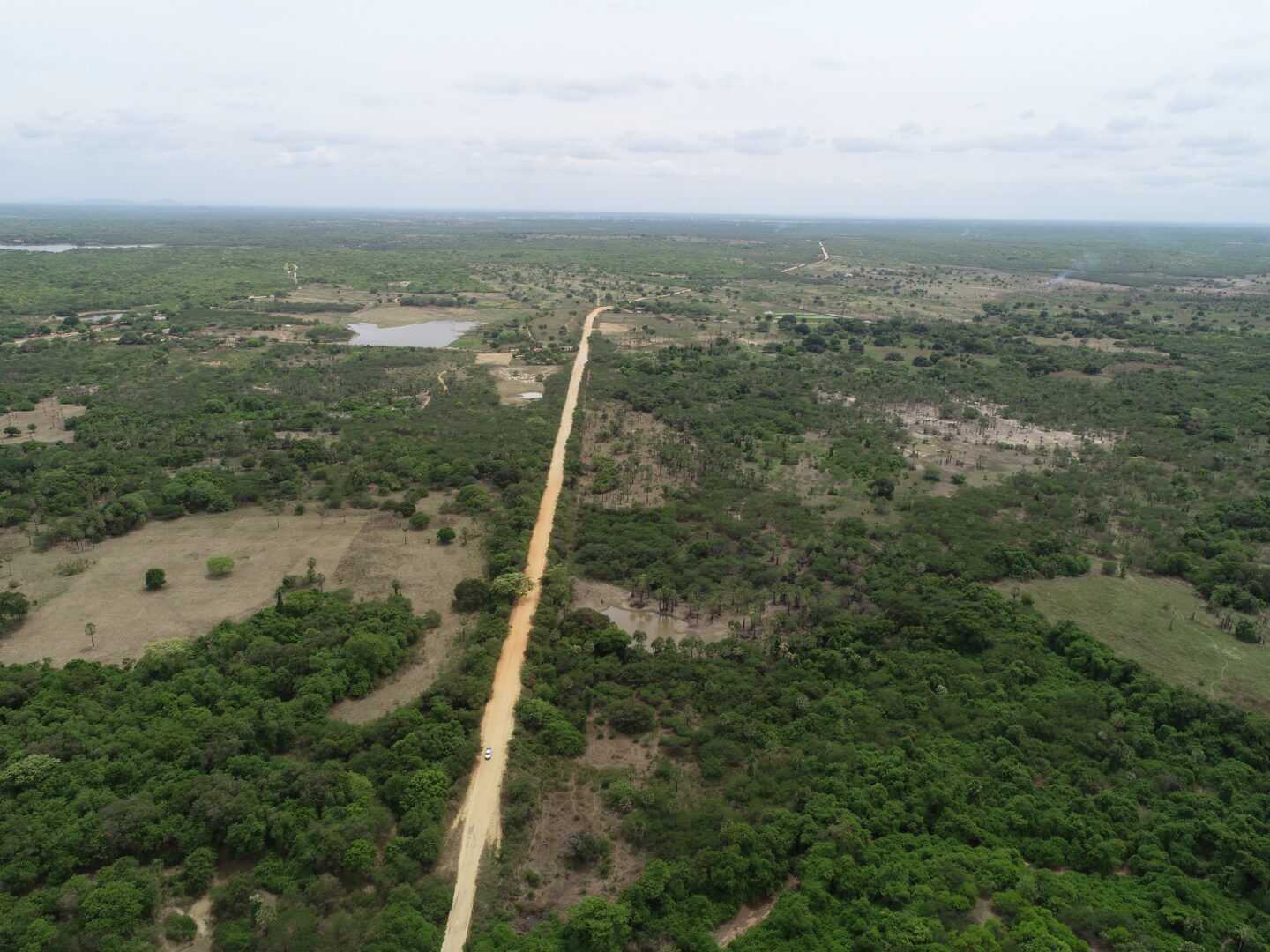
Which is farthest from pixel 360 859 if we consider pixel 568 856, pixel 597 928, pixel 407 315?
pixel 407 315

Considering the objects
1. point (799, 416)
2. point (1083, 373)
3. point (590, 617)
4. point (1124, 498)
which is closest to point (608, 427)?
point (799, 416)

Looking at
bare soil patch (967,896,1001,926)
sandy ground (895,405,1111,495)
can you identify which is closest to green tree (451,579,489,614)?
bare soil patch (967,896,1001,926)

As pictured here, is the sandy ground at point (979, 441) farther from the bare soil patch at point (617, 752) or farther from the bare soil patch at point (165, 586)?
the bare soil patch at point (165, 586)

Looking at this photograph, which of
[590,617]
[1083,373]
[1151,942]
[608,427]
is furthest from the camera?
[1083,373]

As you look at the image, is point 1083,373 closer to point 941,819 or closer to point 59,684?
point 941,819

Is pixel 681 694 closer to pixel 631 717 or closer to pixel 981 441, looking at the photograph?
pixel 631 717

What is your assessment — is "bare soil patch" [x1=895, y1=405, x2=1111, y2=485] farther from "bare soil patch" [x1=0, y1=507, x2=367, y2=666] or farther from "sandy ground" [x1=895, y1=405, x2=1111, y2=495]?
"bare soil patch" [x1=0, y1=507, x2=367, y2=666]
